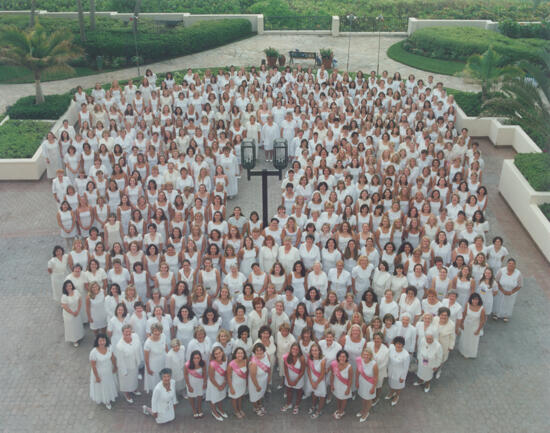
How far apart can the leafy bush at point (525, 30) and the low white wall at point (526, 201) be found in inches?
671

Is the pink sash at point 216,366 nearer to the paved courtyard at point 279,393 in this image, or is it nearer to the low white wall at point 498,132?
the paved courtyard at point 279,393

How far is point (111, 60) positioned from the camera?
27656 millimetres

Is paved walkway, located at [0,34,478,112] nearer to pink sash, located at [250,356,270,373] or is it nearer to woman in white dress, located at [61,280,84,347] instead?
woman in white dress, located at [61,280,84,347]

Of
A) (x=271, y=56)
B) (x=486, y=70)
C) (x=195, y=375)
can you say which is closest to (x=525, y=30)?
(x=486, y=70)

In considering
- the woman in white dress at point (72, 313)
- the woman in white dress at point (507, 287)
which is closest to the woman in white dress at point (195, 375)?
the woman in white dress at point (72, 313)

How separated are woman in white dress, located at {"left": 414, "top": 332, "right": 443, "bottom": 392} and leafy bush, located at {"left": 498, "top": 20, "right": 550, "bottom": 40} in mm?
25446

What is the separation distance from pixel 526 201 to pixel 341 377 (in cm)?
835

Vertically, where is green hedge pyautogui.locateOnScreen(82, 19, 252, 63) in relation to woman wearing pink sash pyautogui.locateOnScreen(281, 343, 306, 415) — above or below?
above

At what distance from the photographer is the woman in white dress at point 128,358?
32.8 feet

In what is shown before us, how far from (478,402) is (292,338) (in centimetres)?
328

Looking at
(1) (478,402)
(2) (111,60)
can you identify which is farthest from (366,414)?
(2) (111,60)

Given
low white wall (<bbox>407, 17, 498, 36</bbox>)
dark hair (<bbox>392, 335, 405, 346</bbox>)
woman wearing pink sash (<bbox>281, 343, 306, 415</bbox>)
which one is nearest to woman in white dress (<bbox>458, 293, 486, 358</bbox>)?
dark hair (<bbox>392, 335, 405, 346</bbox>)

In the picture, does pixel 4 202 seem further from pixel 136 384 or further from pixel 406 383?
pixel 406 383

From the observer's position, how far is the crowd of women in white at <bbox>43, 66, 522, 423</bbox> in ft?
32.7
